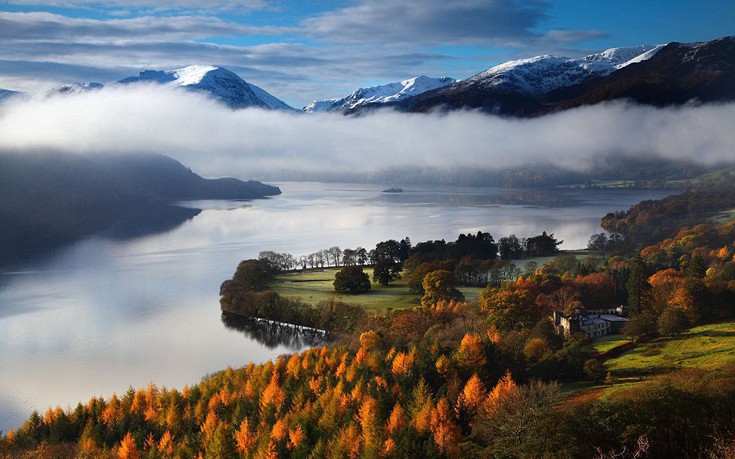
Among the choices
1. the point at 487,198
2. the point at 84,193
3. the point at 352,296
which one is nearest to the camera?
the point at 352,296

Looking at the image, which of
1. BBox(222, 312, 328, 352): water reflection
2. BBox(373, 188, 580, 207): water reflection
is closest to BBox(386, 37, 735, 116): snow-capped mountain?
BBox(373, 188, 580, 207): water reflection

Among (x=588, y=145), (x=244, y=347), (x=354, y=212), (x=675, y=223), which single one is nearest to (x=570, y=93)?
(x=588, y=145)

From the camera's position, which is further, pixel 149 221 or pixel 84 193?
pixel 84 193

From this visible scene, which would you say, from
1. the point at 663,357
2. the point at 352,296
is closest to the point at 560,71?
the point at 352,296

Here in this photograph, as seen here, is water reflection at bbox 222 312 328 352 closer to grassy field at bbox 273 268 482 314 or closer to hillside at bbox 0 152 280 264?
grassy field at bbox 273 268 482 314

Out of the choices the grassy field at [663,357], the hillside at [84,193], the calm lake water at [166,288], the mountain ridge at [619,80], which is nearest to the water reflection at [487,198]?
the calm lake water at [166,288]

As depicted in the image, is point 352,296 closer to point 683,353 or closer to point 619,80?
point 683,353
